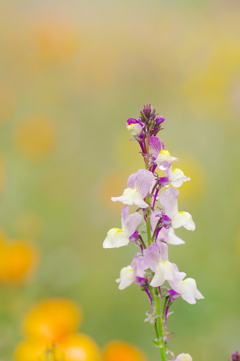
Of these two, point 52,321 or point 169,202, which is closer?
point 169,202

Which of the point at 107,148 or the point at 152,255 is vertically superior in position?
the point at 107,148

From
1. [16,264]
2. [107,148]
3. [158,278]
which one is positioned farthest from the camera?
[107,148]

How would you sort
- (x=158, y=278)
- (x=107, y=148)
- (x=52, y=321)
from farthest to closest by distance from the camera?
(x=107, y=148), (x=52, y=321), (x=158, y=278)

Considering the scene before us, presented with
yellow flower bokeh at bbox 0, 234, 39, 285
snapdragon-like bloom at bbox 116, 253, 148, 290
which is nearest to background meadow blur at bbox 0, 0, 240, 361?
yellow flower bokeh at bbox 0, 234, 39, 285

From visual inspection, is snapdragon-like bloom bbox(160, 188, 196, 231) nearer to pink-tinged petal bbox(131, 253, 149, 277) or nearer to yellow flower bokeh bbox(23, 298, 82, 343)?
pink-tinged petal bbox(131, 253, 149, 277)

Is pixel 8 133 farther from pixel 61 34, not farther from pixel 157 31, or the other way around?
pixel 157 31

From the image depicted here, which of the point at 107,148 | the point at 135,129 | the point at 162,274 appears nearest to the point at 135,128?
the point at 135,129

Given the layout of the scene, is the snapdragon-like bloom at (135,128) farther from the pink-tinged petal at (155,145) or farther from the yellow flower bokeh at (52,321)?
the yellow flower bokeh at (52,321)

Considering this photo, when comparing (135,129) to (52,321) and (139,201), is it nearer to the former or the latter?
(139,201)
